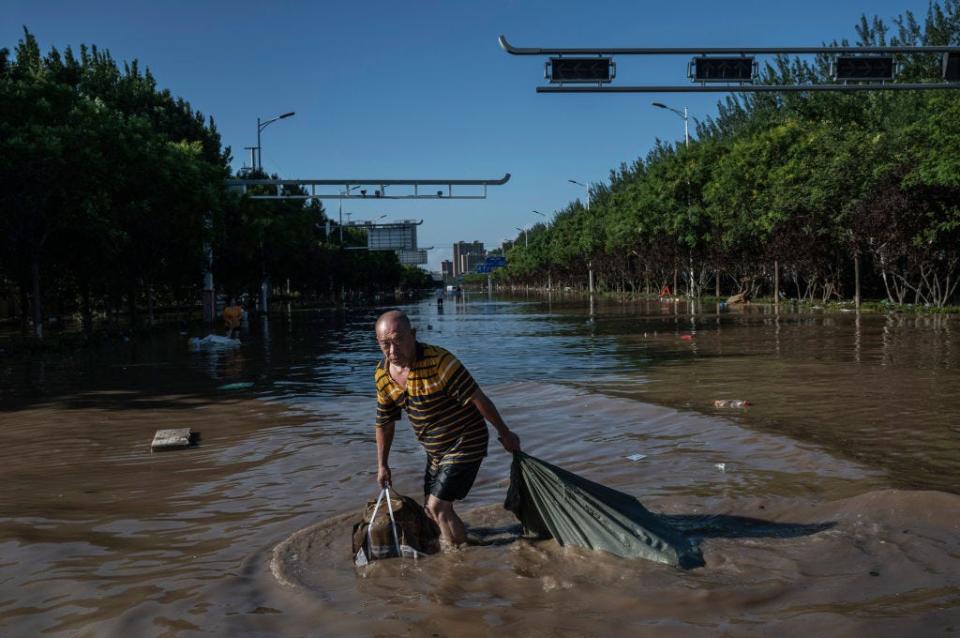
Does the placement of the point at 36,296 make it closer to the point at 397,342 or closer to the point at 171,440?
the point at 171,440

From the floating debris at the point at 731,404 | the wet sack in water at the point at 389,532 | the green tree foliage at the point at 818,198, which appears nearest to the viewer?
the wet sack in water at the point at 389,532

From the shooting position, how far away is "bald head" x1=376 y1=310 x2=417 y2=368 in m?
5.36

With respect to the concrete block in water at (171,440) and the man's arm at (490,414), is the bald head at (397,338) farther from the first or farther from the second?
the concrete block in water at (171,440)

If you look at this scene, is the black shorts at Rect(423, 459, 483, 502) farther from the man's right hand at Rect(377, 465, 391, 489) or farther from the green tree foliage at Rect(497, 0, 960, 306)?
the green tree foliage at Rect(497, 0, 960, 306)

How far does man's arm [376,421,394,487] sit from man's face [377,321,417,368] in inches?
23.2

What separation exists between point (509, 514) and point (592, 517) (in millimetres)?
1411

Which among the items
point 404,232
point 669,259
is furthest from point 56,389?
point 404,232

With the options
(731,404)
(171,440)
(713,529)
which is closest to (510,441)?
(713,529)

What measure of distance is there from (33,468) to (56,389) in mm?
8472

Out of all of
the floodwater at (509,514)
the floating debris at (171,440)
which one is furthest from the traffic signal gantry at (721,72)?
the floating debris at (171,440)

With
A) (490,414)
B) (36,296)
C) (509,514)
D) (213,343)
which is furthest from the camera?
(36,296)

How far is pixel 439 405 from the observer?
18.4 feet

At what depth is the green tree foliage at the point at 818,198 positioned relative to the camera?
3120 centimetres

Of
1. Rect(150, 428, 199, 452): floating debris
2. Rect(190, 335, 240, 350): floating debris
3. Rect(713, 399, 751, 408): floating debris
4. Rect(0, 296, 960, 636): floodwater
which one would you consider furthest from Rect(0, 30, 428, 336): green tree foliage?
Rect(713, 399, 751, 408): floating debris
